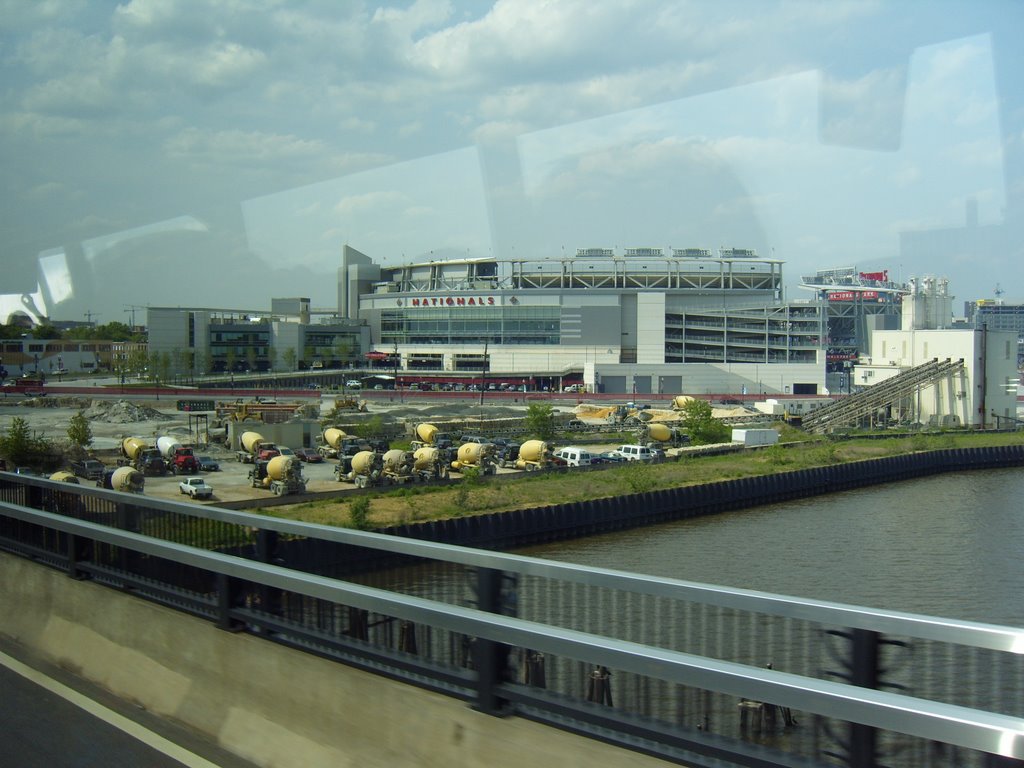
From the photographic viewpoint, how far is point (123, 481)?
34.2 ft

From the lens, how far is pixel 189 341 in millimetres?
32062

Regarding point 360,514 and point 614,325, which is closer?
point 360,514

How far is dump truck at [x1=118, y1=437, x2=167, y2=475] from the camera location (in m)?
12.4

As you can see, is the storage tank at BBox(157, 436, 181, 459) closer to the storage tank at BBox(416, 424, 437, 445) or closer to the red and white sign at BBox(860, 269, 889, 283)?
the storage tank at BBox(416, 424, 437, 445)

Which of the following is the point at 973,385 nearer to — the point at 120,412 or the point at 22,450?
the point at 120,412

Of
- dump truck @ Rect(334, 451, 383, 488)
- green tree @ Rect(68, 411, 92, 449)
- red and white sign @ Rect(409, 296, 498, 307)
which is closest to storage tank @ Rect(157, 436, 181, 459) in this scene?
green tree @ Rect(68, 411, 92, 449)

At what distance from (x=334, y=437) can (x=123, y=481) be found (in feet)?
23.1

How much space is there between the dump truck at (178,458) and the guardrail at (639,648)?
10520 mm

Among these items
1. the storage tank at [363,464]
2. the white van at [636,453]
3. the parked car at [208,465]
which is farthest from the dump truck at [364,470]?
the white van at [636,453]

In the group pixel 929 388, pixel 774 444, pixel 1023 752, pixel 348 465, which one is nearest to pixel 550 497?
pixel 348 465

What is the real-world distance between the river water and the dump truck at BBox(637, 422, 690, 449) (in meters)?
5.78

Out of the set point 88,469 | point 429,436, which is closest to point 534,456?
point 429,436

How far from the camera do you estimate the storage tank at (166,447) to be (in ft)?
42.7

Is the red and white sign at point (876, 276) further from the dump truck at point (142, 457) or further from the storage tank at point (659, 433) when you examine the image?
the dump truck at point (142, 457)
